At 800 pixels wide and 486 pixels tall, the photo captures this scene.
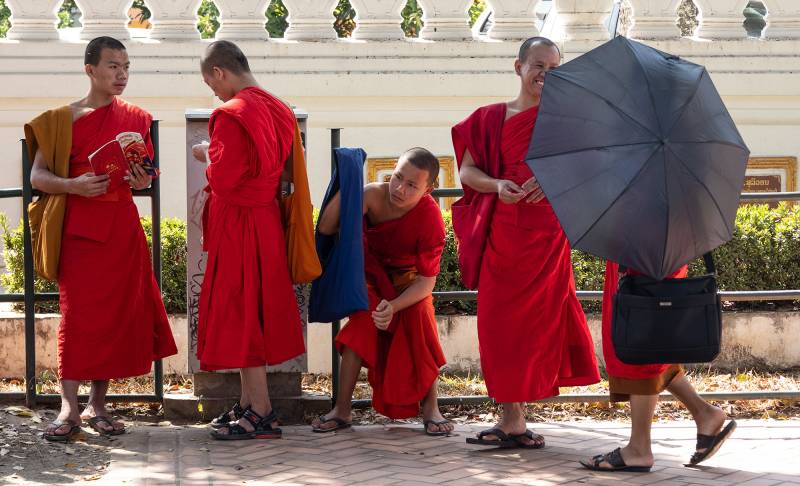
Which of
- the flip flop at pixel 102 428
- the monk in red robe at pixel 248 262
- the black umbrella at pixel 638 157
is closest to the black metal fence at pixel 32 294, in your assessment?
the flip flop at pixel 102 428

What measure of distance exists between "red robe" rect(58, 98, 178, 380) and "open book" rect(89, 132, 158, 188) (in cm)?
11

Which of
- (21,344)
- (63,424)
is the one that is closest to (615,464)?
(63,424)

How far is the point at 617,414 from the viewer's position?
700 centimetres

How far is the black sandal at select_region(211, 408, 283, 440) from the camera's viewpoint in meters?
6.23

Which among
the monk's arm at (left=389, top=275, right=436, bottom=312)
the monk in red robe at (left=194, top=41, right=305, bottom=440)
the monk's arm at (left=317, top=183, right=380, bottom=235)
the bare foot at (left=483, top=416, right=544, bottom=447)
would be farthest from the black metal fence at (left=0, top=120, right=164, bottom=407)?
the bare foot at (left=483, top=416, right=544, bottom=447)

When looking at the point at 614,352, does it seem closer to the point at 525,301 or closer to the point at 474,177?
the point at 525,301

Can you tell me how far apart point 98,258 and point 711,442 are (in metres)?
2.99

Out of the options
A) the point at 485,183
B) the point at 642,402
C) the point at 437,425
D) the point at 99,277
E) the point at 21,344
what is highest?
the point at 485,183

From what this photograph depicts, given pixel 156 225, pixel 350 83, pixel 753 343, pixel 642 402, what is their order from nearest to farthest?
pixel 642 402, pixel 156 225, pixel 753 343, pixel 350 83

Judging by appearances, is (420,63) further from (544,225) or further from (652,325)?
(652,325)

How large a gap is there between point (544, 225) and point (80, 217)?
2.22 meters

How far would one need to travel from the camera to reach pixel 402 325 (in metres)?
6.51

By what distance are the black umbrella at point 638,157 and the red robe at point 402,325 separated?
110 centimetres

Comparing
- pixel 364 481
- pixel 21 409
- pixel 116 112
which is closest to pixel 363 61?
pixel 116 112
